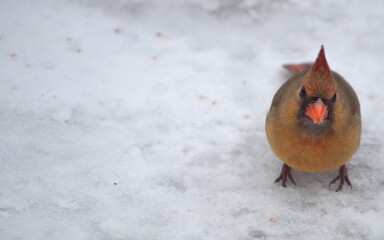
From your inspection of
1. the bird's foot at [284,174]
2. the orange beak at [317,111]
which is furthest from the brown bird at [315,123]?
the bird's foot at [284,174]

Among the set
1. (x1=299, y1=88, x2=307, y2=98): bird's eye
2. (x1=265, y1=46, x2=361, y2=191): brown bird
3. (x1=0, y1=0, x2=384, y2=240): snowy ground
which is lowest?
(x1=0, y1=0, x2=384, y2=240): snowy ground

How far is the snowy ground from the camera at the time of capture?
290 cm

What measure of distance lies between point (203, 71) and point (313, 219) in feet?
5.17

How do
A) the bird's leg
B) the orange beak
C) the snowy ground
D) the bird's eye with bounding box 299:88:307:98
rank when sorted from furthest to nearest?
the bird's leg
the snowy ground
the bird's eye with bounding box 299:88:307:98
the orange beak

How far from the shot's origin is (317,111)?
8.61ft

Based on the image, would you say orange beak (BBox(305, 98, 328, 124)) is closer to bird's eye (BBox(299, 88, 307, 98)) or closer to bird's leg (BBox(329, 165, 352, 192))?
bird's eye (BBox(299, 88, 307, 98))

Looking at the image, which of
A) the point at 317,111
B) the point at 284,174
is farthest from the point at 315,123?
the point at 284,174

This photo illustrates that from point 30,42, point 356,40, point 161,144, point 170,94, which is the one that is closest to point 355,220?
point 161,144

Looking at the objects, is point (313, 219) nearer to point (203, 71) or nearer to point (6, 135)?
point (203, 71)

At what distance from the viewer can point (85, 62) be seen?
409 centimetres

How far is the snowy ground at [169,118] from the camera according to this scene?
2.90m

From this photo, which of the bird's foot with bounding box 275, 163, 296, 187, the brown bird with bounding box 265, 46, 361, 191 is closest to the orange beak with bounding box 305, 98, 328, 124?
the brown bird with bounding box 265, 46, 361, 191

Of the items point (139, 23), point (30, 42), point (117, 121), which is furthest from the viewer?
point (139, 23)

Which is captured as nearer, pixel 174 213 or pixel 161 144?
pixel 174 213
